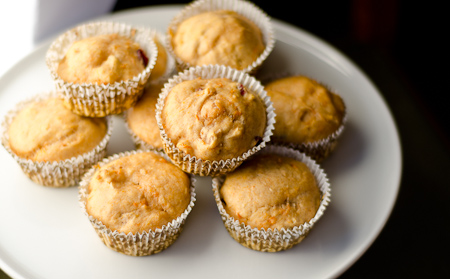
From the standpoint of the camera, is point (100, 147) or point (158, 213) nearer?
point (158, 213)

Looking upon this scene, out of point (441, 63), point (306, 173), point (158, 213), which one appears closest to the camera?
point (158, 213)

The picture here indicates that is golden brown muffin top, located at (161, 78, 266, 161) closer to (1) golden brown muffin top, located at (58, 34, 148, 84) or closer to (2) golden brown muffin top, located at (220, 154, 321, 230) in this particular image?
(2) golden brown muffin top, located at (220, 154, 321, 230)

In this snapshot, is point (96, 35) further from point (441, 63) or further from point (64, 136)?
point (441, 63)

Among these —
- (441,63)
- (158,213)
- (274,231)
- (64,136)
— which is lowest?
(441,63)

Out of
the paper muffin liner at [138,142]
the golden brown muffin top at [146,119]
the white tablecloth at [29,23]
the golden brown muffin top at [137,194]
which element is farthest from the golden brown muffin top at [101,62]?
the white tablecloth at [29,23]

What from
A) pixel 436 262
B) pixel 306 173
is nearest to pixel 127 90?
pixel 306 173

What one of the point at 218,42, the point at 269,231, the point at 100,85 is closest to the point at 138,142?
the point at 100,85

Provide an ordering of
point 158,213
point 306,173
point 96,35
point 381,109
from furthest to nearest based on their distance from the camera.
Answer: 1. point 381,109
2. point 96,35
3. point 306,173
4. point 158,213
